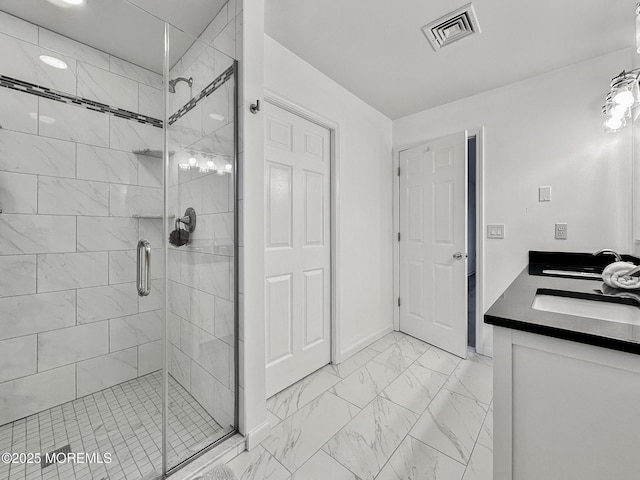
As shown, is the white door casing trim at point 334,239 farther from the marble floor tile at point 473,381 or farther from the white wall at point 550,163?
the white wall at point 550,163

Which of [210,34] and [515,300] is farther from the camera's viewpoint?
[210,34]

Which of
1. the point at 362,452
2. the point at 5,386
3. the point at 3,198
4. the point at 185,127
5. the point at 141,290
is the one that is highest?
the point at 185,127

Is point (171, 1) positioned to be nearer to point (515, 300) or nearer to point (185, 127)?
point (185, 127)

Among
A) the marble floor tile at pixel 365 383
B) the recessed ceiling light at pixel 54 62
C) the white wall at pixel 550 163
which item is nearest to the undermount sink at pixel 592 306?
the marble floor tile at pixel 365 383

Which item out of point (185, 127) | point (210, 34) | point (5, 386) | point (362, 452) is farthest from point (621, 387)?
point (5, 386)

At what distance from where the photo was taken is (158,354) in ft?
5.22

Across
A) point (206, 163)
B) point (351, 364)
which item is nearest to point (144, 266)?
point (206, 163)

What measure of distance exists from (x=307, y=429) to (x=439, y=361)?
135 centimetres

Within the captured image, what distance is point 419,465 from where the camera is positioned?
1.28m

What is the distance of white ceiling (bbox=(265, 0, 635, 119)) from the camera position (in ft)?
4.93

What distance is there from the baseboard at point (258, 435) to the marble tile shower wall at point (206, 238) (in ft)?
0.46

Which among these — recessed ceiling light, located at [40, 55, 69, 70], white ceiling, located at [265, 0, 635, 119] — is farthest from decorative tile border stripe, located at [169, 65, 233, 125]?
recessed ceiling light, located at [40, 55, 69, 70]

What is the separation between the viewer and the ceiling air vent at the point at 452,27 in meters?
1.53

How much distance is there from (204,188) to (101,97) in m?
0.99
